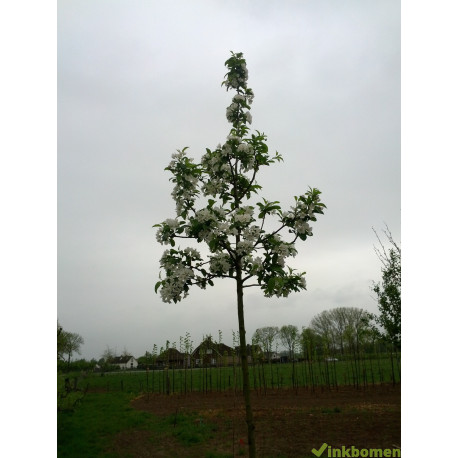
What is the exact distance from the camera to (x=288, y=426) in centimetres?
827

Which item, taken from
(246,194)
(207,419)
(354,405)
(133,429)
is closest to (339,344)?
(354,405)

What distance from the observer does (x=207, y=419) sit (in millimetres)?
9672

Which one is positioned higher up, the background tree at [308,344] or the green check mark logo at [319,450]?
the green check mark logo at [319,450]

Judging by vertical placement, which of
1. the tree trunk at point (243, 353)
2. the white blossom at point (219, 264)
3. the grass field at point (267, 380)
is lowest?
the grass field at point (267, 380)

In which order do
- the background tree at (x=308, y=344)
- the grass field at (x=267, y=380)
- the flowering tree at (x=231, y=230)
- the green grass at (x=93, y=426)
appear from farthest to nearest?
the background tree at (x=308, y=344), the grass field at (x=267, y=380), the green grass at (x=93, y=426), the flowering tree at (x=231, y=230)

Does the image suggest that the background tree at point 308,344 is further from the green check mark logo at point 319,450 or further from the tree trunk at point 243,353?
the tree trunk at point 243,353

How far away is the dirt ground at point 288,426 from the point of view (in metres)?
6.84

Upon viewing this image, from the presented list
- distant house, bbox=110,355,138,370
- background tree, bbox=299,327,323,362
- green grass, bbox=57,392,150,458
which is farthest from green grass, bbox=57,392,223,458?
distant house, bbox=110,355,138,370

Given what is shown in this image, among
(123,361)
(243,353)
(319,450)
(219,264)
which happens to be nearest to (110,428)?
(319,450)

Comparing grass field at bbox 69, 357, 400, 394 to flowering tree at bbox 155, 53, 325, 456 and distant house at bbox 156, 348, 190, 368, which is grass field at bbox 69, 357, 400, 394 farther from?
flowering tree at bbox 155, 53, 325, 456

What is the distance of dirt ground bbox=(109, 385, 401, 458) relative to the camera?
6.84 m

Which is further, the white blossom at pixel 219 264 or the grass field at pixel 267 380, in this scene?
the grass field at pixel 267 380

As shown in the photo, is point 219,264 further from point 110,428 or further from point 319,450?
point 110,428

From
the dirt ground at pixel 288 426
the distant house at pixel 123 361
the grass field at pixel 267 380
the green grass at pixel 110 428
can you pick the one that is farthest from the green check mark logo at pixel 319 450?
the distant house at pixel 123 361
